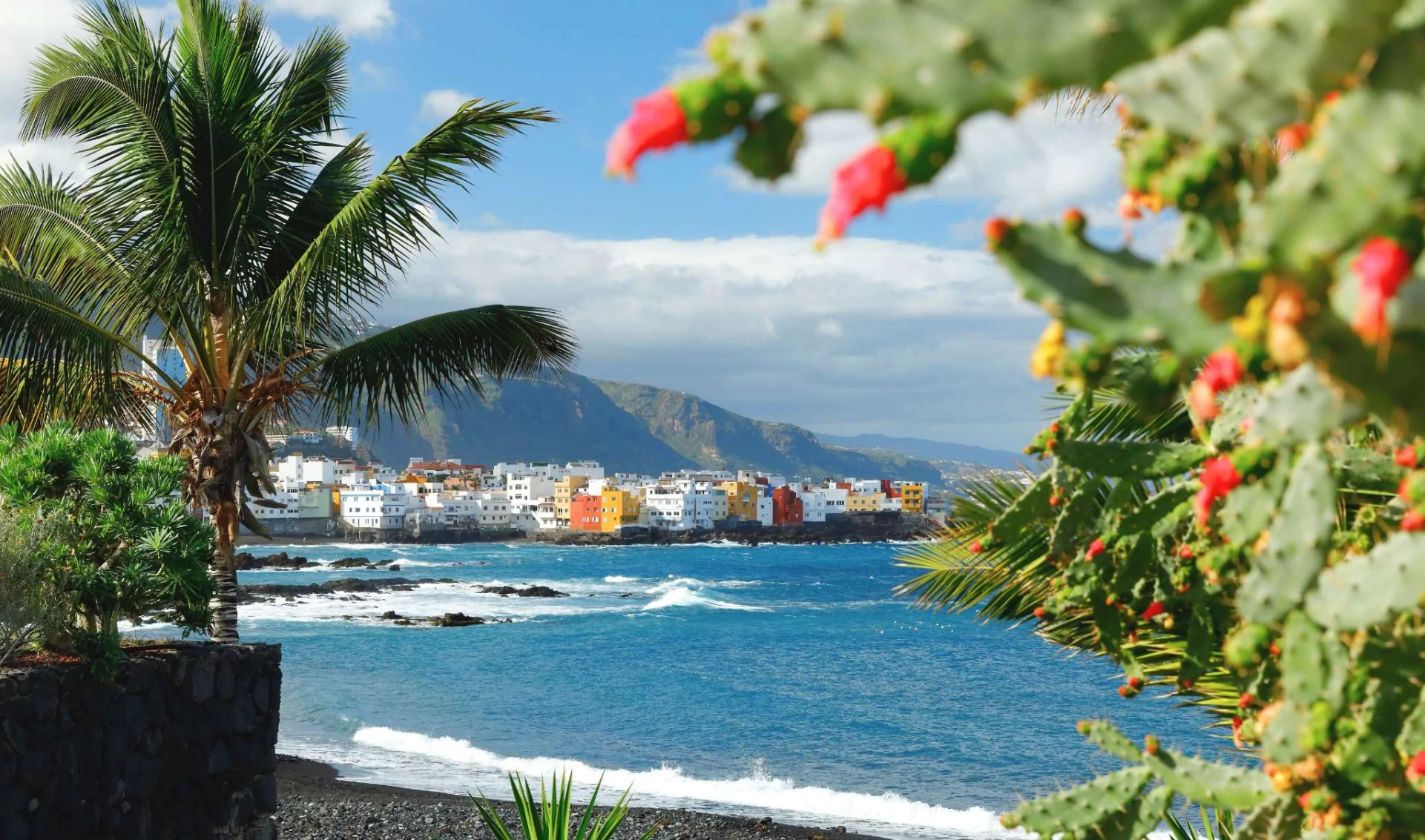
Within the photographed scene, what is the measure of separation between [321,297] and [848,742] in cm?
1834

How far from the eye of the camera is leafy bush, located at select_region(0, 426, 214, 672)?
23.1ft

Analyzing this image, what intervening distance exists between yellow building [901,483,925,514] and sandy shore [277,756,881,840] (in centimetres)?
9913

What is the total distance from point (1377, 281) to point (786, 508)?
11672 cm

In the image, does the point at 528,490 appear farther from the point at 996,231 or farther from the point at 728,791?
the point at 996,231

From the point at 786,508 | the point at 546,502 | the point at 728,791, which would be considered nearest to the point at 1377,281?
the point at 728,791

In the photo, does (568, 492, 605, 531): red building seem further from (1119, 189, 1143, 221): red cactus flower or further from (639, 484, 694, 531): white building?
(1119, 189, 1143, 221): red cactus flower

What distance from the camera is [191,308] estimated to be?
32.3 feet

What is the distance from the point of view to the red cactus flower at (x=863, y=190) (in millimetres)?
1250

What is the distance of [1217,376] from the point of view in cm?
154

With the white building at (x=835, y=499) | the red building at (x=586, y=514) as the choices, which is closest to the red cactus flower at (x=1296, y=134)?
the red building at (x=586, y=514)

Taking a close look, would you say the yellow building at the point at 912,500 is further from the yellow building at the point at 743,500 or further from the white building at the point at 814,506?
the yellow building at the point at 743,500

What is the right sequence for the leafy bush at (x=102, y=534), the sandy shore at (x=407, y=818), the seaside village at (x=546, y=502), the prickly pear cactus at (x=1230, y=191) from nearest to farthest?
1. the prickly pear cactus at (x=1230, y=191)
2. the leafy bush at (x=102, y=534)
3. the sandy shore at (x=407, y=818)
4. the seaside village at (x=546, y=502)

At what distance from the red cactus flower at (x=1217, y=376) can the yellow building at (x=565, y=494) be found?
109 meters

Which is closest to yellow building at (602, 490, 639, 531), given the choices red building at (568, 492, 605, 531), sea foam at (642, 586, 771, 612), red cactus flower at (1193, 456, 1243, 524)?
red building at (568, 492, 605, 531)
